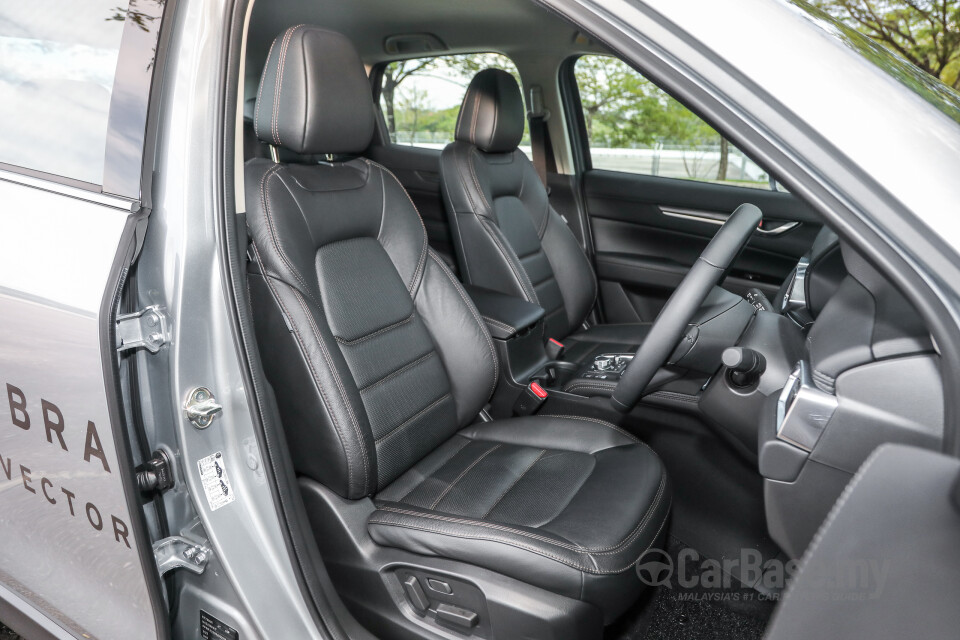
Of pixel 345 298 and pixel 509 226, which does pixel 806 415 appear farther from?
pixel 509 226

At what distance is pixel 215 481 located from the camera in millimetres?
1139

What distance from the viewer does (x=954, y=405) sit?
27.5 inches

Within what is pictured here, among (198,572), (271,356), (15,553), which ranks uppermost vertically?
(271,356)

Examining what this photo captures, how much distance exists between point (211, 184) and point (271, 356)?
0.38m

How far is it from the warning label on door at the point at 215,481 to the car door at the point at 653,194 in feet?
6.99

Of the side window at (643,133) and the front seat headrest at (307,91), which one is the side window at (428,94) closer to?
the side window at (643,133)

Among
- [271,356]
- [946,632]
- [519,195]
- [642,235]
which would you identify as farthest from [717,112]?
[642,235]

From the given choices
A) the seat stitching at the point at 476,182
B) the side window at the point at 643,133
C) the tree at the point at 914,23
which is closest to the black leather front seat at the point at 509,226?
the seat stitching at the point at 476,182

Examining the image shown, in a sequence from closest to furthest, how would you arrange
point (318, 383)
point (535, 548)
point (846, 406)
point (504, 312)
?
point (846, 406)
point (535, 548)
point (318, 383)
point (504, 312)

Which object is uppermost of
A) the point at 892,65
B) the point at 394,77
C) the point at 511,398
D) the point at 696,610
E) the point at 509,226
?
the point at 892,65

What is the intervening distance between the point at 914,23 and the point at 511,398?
3.58 m

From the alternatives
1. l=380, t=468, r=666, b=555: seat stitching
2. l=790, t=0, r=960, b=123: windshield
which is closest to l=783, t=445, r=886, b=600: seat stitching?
l=790, t=0, r=960, b=123: windshield

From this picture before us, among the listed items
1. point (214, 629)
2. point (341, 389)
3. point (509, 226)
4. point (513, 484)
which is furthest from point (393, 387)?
point (509, 226)

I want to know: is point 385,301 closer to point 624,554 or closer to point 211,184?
point 211,184
